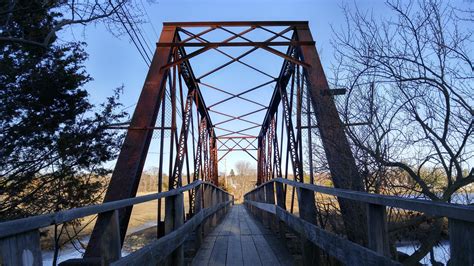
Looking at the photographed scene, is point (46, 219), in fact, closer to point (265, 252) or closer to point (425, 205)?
point (425, 205)

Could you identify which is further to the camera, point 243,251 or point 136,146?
point 136,146

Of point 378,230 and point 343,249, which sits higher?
point 378,230

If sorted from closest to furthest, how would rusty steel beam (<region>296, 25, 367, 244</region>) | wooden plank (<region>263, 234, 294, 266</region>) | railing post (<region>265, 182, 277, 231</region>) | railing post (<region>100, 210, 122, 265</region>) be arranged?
railing post (<region>100, 210, 122, 265</region>)
rusty steel beam (<region>296, 25, 367, 244</region>)
wooden plank (<region>263, 234, 294, 266</region>)
railing post (<region>265, 182, 277, 231</region>)

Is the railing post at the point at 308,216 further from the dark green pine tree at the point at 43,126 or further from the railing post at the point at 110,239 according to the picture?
the dark green pine tree at the point at 43,126

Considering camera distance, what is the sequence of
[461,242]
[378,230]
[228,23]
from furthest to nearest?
[228,23], [378,230], [461,242]

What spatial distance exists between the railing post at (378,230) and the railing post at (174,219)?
2.54 meters

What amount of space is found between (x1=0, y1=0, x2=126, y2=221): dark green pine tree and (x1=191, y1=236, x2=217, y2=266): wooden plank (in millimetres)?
2377

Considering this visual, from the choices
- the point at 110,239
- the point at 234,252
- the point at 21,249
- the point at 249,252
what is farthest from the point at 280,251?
the point at 21,249

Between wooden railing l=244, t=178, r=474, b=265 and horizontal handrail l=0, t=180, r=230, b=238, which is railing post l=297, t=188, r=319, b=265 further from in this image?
horizontal handrail l=0, t=180, r=230, b=238

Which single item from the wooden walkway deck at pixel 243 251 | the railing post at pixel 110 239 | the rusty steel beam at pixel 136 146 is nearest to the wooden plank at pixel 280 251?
the wooden walkway deck at pixel 243 251

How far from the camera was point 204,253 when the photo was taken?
662 cm

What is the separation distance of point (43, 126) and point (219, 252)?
3848 millimetres

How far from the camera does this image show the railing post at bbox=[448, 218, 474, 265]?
1.71m

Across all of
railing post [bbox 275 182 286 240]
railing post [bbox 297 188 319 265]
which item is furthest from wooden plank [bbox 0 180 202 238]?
railing post [bbox 275 182 286 240]
